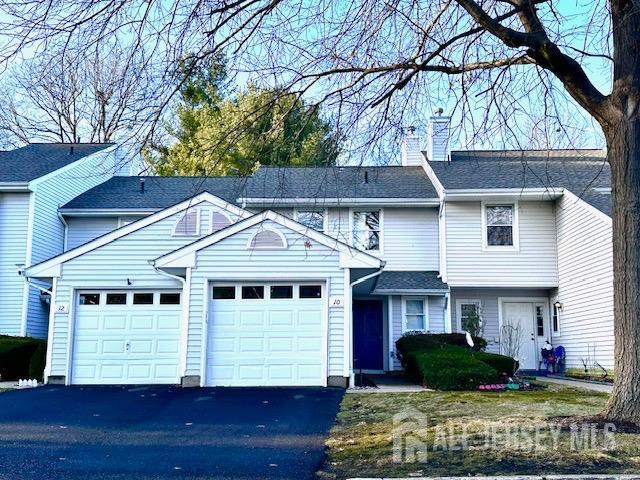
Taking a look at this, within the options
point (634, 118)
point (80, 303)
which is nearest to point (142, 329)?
point (80, 303)

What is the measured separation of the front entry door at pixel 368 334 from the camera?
18.0 m

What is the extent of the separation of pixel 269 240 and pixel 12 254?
8.55 metres

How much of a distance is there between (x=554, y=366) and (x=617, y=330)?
454 inches

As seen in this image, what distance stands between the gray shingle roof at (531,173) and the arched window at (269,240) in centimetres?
581

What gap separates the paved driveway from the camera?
5918 mm

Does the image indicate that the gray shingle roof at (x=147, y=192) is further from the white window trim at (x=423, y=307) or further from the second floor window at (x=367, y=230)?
the white window trim at (x=423, y=307)

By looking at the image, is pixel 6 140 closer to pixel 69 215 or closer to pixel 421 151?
pixel 69 215

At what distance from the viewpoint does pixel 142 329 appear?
14.1m

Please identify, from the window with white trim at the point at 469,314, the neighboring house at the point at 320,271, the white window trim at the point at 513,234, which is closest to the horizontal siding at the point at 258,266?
Result: the neighboring house at the point at 320,271

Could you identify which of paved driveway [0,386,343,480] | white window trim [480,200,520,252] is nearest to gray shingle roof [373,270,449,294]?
white window trim [480,200,520,252]

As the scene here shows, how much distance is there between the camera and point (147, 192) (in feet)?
67.9

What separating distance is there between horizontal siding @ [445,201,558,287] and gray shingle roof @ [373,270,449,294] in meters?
0.49

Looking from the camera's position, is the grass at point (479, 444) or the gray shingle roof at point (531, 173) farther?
the gray shingle roof at point (531, 173)

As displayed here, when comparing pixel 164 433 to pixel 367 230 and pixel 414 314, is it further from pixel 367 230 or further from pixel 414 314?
pixel 367 230
